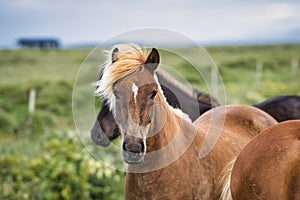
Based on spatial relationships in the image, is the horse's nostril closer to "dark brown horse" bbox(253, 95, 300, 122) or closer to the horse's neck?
the horse's neck

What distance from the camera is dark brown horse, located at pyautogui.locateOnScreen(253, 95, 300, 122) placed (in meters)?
4.91

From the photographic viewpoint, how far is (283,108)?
4.96m

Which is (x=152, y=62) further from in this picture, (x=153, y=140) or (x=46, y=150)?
(x=46, y=150)

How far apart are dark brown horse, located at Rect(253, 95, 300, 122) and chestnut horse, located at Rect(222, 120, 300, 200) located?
265 centimetres

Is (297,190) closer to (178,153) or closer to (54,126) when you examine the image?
(178,153)

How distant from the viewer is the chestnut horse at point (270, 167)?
216cm

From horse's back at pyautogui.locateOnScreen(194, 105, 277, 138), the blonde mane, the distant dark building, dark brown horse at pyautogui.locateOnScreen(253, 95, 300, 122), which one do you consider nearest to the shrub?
dark brown horse at pyautogui.locateOnScreen(253, 95, 300, 122)

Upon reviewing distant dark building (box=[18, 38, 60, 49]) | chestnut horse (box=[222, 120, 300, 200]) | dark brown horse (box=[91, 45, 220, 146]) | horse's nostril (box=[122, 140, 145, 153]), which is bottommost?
distant dark building (box=[18, 38, 60, 49])

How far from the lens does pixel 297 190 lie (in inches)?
82.9

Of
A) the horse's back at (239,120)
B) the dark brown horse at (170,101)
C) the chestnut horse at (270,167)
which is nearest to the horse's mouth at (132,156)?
the chestnut horse at (270,167)

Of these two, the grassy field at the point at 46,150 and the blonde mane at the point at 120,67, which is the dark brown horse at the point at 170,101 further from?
the blonde mane at the point at 120,67

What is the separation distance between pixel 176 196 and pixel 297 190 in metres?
1.00

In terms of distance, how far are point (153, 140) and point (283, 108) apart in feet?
8.33

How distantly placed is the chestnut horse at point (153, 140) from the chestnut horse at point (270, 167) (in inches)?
21.7
